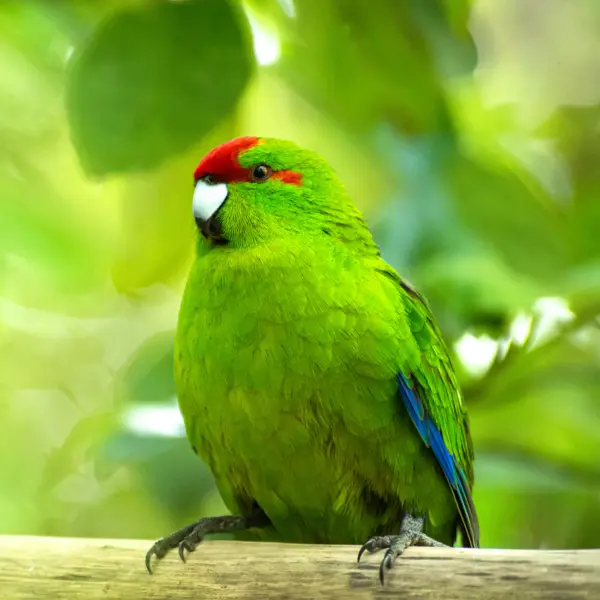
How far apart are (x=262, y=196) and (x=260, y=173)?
4 centimetres

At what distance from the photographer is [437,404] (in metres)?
1.13

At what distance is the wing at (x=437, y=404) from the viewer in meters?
1.10

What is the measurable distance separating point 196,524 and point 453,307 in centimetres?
52

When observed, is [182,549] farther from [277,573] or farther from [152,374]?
[152,374]

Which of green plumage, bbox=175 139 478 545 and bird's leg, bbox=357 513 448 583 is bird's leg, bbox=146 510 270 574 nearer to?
green plumage, bbox=175 139 478 545

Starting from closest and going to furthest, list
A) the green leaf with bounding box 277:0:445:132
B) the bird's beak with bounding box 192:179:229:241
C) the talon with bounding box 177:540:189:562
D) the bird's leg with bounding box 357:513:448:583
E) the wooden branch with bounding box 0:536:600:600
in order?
1. the wooden branch with bounding box 0:536:600:600
2. the bird's leg with bounding box 357:513:448:583
3. the talon with bounding box 177:540:189:562
4. the bird's beak with bounding box 192:179:229:241
5. the green leaf with bounding box 277:0:445:132

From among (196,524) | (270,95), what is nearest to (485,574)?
(196,524)

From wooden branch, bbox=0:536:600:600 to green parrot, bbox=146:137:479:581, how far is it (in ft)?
0.16

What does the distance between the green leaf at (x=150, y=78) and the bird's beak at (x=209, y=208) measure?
82mm

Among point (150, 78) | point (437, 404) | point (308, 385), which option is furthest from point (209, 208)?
point (437, 404)

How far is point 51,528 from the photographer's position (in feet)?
6.62

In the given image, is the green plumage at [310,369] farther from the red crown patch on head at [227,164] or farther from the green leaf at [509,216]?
the green leaf at [509,216]

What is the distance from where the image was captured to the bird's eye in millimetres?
1187

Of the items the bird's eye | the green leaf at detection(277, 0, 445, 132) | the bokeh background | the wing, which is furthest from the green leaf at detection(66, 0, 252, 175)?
the wing
